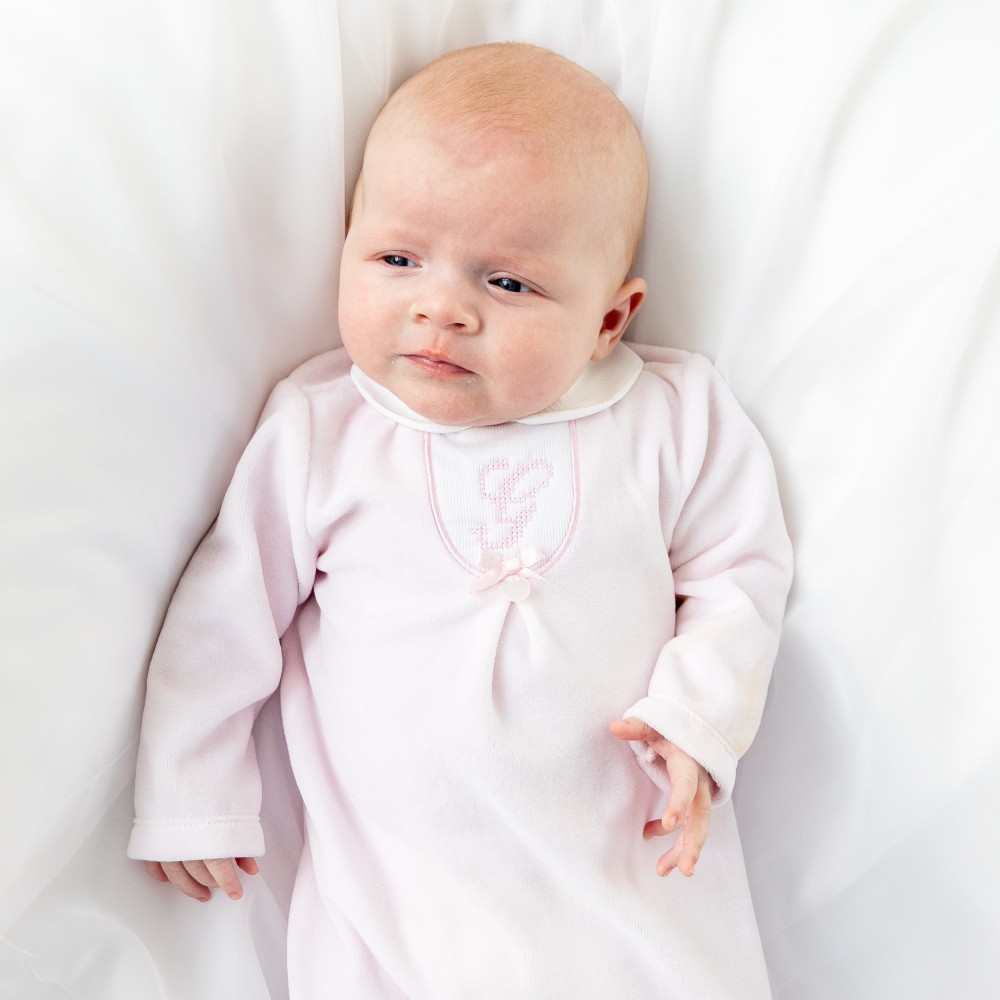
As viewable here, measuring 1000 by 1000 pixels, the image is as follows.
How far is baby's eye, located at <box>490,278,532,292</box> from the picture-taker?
116 centimetres

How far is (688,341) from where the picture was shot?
1371 mm

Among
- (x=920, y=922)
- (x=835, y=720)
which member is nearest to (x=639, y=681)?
(x=835, y=720)

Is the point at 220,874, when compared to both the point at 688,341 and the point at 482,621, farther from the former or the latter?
the point at 688,341

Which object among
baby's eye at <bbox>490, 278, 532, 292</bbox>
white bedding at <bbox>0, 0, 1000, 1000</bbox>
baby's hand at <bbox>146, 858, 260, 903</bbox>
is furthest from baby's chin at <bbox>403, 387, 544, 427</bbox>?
baby's hand at <bbox>146, 858, 260, 903</bbox>

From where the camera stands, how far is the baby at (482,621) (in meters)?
1.12

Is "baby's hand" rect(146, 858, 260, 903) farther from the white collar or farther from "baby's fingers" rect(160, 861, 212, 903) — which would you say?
the white collar

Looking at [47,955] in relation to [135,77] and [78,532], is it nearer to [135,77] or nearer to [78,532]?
[78,532]

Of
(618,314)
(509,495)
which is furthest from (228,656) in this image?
(618,314)

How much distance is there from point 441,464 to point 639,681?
317mm

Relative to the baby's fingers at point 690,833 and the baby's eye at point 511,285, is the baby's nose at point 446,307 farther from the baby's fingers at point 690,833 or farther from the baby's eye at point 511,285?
the baby's fingers at point 690,833

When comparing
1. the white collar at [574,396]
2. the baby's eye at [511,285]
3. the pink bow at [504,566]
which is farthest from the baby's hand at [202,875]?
the baby's eye at [511,285]

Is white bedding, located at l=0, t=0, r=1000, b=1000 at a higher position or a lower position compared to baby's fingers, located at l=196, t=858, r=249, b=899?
higher

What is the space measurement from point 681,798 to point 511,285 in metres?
0.54

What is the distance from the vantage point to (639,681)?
3.95ft
